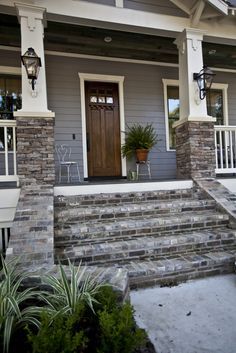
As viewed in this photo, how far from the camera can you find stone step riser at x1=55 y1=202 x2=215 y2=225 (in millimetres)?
3654

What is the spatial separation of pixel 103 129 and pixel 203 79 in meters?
2.41

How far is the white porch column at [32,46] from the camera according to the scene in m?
4.07

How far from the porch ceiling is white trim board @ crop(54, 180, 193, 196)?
2976 mm

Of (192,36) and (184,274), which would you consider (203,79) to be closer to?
(192,36)

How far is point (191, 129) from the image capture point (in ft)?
16.0

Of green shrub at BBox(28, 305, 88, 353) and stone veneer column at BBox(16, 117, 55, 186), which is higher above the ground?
stone veneer column at BBox(16, 117, 55, 186)

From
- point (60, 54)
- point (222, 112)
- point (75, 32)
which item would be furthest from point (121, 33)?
point (222, 112)

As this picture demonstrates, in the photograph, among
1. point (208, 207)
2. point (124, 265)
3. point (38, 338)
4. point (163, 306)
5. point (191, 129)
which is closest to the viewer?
point (38, 338)

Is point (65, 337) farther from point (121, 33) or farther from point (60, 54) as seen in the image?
point (60, 54)

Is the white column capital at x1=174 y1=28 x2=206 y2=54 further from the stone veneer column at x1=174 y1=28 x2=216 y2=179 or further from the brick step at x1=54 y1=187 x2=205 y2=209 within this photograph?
the brick step at x1=54 y1=187 x2=205 y2=209

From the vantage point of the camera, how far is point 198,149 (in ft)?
16.1

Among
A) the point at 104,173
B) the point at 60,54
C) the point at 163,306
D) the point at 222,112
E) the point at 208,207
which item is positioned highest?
the point at 60,54

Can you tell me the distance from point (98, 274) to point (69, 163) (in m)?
3.58

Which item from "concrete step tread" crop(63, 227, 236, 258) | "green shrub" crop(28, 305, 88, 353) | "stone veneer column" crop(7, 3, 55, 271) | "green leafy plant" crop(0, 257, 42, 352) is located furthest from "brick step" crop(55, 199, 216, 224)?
"green shrub" crop(28, 305, 88, 353)
